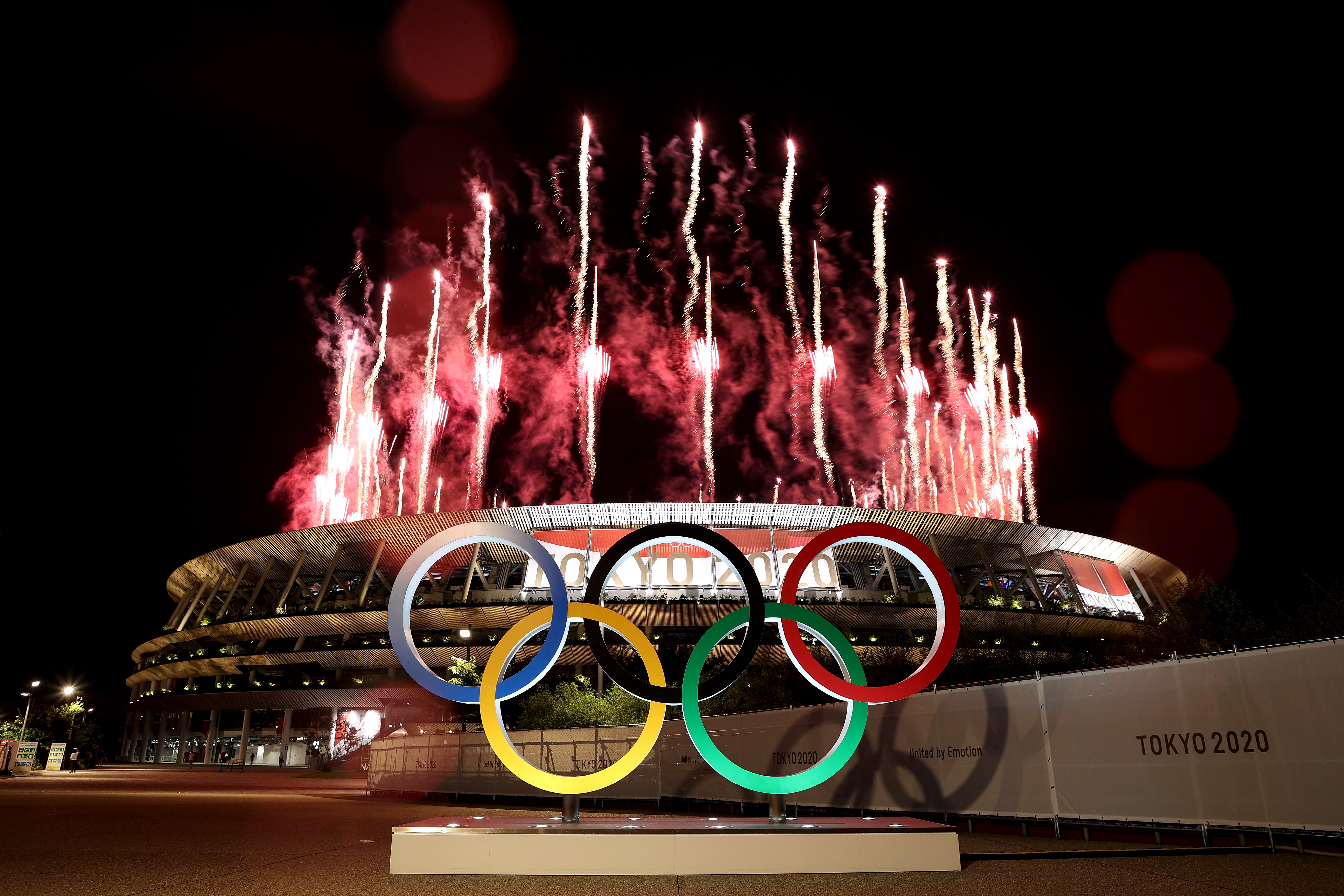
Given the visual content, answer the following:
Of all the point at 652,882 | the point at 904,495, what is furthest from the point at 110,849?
the point at 904,495

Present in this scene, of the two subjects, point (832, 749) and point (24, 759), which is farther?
point (24, 759)

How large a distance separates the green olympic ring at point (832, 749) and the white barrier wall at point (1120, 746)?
3.85 m

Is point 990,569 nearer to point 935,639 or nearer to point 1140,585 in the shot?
point 1140,585

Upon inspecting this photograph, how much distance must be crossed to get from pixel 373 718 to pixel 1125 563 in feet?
197

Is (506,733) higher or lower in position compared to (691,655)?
lower

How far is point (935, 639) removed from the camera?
11750 mm

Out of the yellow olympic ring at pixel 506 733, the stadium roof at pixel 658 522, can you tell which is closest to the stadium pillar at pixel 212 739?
the stadium roof at pixel 658 522

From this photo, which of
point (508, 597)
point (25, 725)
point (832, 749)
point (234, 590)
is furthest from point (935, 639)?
point (25, 725)

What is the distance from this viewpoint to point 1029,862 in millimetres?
10805

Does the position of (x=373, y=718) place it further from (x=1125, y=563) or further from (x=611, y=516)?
(x=1125, y=563)

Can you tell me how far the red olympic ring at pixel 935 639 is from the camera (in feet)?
37.7

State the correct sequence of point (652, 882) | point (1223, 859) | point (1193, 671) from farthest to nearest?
point (1193, 671), point (1223, 859), point (652, 882)

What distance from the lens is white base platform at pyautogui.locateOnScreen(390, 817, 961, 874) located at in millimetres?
9734

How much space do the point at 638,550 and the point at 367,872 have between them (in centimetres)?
556
